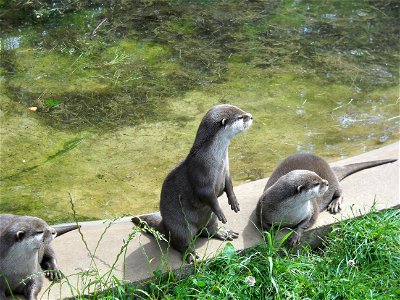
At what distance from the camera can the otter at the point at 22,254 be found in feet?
12.5

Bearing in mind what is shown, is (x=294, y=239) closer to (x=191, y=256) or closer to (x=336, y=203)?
(x=336, y=203)

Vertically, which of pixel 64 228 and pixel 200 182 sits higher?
pixel 200 182

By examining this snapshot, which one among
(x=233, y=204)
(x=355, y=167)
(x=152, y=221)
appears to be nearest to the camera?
(x=233, y=204)

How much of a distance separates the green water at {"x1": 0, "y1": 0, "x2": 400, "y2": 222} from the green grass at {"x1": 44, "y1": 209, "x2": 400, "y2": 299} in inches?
41.7

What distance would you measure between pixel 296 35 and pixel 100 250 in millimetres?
4113

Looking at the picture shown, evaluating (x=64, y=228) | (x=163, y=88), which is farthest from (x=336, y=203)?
(x=163, y=88)

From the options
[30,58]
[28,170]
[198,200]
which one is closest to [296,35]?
[30,58]

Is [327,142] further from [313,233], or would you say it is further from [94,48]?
[94,48]

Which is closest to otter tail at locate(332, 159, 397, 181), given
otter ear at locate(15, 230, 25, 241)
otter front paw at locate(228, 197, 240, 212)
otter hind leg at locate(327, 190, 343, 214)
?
otter hind leg at locate(327, 190, 343, 214)

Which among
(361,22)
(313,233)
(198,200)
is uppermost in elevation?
(198,200)

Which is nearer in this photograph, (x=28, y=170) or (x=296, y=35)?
(x=28, y=170)

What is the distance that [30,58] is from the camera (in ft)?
22.8

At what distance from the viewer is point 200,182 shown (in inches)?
166

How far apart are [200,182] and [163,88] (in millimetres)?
2527
